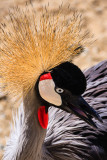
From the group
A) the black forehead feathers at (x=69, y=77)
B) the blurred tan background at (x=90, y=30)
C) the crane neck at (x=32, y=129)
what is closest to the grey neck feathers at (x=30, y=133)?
the crane neck at (x=32, y=129)

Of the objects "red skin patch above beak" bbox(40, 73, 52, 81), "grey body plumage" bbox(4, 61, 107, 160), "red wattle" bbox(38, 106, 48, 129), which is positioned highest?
"red skin patch above beak" bbox(40, 73, 52, 81)

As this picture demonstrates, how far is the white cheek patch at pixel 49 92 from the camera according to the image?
1.00 metres

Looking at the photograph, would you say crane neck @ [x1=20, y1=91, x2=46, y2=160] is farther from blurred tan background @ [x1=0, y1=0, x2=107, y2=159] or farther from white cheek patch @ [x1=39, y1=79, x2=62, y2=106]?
blurred tan background @ [x1=0, y1=0, x2=107, y2=159]

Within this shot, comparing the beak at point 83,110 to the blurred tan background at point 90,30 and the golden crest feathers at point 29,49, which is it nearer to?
the golden crest feathers at point 29,49

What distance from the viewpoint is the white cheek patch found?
999 mm

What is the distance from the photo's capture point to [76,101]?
3.34 ft

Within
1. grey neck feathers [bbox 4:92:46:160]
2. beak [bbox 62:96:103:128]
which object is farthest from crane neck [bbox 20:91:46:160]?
beak [bbox 62:96:103:128]

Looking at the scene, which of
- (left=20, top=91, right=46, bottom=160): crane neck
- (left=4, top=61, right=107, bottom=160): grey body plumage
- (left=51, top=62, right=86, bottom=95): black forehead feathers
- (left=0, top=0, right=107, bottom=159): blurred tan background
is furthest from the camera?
(left=0, top=0, right=107, bottom=159): blurred tan background

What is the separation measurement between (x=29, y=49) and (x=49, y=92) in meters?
0.20

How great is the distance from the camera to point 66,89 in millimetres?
989

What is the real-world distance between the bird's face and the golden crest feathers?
0.22 ft

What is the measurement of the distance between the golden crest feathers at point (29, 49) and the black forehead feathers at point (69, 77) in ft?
0.28

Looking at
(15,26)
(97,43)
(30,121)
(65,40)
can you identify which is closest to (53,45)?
(65,40)

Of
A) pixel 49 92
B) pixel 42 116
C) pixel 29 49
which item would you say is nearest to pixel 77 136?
pixel 42 116
